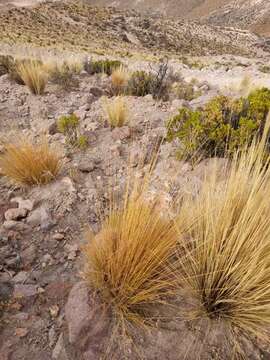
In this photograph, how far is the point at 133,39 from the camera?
2448cm

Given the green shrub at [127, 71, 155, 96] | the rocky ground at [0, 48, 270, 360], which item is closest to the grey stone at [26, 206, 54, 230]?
the rocky ground at [0, 48, 270, 360]

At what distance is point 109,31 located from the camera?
25.0m

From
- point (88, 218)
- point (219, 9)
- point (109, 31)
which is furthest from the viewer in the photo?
point (219, 9)

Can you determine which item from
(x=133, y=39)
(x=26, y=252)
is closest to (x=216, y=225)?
(x=26, y=252)

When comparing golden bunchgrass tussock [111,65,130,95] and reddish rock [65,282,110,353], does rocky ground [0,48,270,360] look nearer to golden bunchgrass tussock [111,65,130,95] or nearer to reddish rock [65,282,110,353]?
reddish rock [65,282,110,353]

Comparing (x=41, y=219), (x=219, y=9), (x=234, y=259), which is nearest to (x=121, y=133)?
(x=41, y=219)

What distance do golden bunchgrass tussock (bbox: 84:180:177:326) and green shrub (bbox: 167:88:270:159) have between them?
4.34 feet

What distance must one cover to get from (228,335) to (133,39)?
25673 mm

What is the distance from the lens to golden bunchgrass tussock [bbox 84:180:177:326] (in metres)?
1.50

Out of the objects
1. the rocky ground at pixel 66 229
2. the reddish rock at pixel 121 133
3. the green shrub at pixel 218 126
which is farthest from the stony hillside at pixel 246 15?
the reddish rock at pixel 121 133

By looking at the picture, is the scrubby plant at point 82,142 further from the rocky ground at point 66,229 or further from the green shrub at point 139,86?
the green shrub at point 139,86

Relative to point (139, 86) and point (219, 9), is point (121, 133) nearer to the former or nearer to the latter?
point (139, 86)

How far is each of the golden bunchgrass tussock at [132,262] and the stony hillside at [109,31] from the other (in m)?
16.8

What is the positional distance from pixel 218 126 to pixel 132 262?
1957 mm
